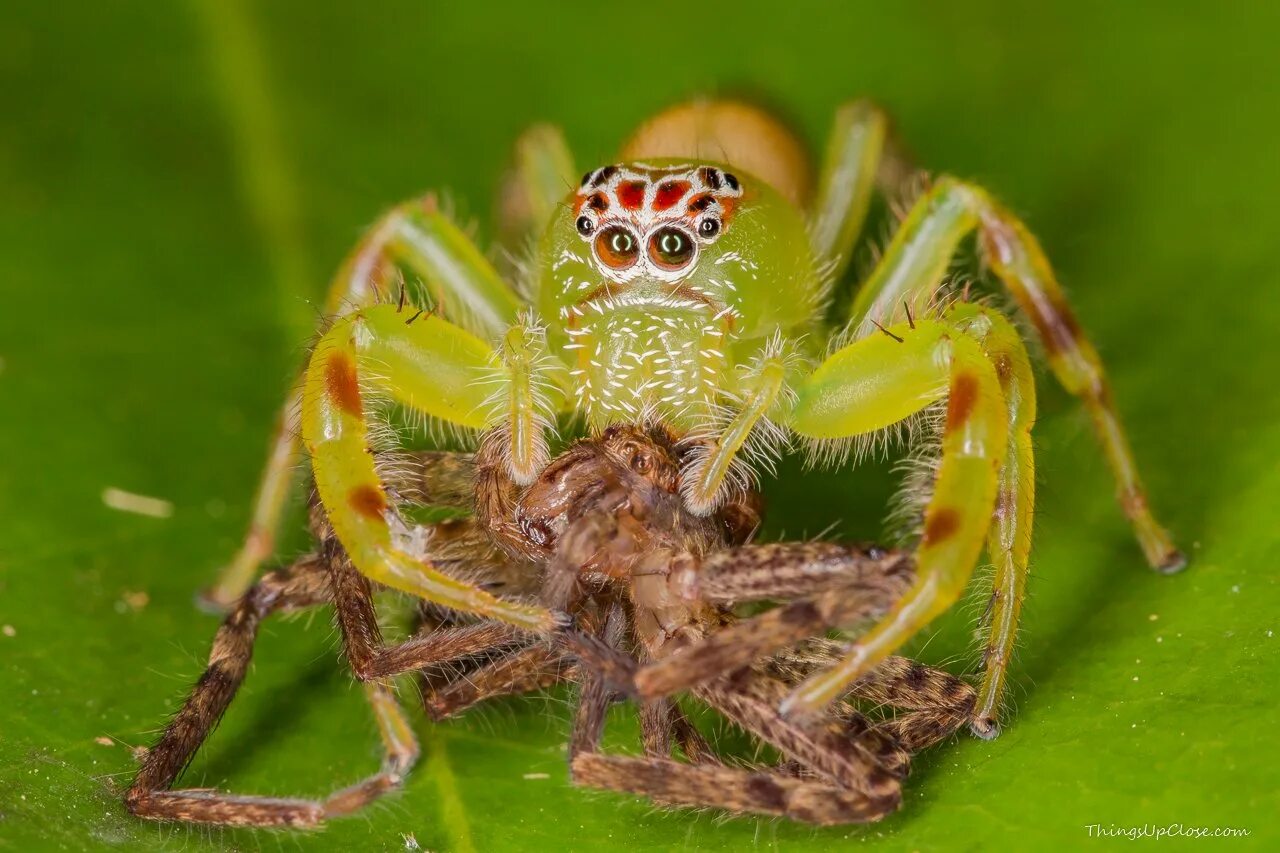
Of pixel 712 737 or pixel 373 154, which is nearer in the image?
pixel 712 737

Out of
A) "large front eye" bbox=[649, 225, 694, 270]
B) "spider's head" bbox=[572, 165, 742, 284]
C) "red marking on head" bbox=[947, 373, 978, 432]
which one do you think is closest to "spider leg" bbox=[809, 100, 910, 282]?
"spider's head" bbox=[572, 165, 742, 284]

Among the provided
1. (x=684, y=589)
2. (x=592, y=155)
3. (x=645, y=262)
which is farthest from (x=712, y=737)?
(x=592, y=155)

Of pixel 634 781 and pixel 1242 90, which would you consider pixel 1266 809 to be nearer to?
pixel 634 781

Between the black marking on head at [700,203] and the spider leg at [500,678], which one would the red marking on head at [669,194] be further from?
the spider leg at [500,678]

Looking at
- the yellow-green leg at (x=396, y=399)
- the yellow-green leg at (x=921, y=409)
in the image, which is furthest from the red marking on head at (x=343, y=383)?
the yellow-green leg at (x=921, y=409)

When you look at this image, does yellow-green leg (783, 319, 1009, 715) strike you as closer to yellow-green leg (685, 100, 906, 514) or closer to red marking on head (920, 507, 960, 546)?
red marking on head (920, 507, 960, 546)

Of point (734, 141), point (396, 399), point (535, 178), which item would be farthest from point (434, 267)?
point (734, 141)
